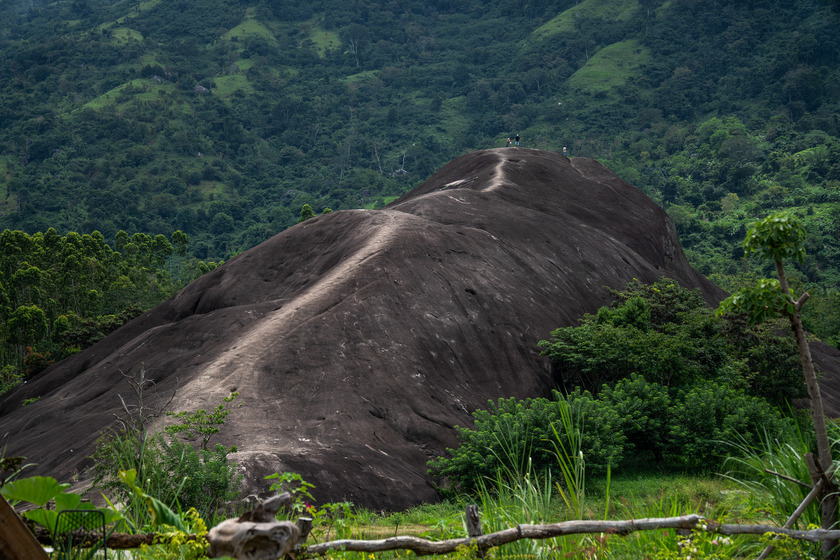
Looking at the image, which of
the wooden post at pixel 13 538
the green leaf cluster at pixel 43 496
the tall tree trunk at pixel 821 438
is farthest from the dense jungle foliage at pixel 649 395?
the wooden post at pixel 13 538

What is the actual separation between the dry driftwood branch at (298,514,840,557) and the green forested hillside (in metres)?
54.3

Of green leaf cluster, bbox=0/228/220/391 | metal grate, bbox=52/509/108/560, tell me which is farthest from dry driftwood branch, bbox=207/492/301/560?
green leaf cluster, bbox=0/228/220/391

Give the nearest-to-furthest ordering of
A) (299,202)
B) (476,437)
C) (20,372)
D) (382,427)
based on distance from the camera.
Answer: (476,437) → (382,427) → (20,372) → (299,202)

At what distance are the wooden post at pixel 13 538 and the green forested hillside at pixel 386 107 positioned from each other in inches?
2255

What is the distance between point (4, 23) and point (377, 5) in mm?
65280

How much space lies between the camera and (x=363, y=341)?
50.8 ft

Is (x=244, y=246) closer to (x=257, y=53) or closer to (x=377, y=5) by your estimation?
(x=257, y=53)

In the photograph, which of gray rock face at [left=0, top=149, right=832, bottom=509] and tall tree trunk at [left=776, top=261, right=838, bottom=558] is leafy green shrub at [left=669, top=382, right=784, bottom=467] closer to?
gray rock face at [left=0, top=149, right=832, bottom=509]

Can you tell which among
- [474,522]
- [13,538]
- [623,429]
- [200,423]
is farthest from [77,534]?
[623,429]

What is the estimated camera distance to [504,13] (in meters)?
129

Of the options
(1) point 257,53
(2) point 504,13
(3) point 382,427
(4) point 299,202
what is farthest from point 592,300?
(2) point 504,13

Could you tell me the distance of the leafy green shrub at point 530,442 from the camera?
12.0m

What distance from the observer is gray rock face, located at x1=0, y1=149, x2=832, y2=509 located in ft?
42.1

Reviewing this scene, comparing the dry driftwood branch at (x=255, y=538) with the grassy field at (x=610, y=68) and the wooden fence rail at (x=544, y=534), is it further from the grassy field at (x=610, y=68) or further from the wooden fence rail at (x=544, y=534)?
the grassy field at (x=610, y=68)
